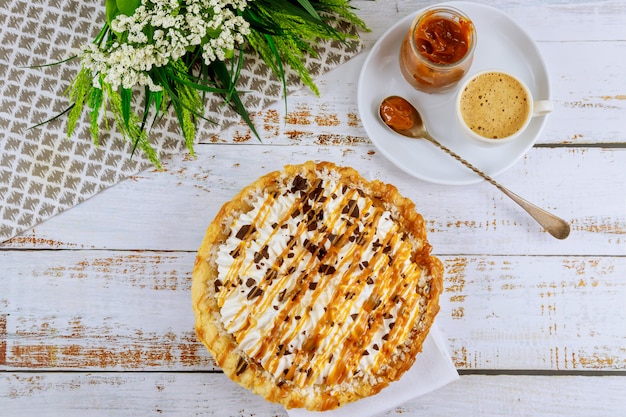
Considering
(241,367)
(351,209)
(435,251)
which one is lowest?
(241,367)

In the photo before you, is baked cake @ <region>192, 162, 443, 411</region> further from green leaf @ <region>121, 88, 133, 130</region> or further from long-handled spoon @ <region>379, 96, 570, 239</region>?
green leaf @ <region>121, 88, 133, 130</region>

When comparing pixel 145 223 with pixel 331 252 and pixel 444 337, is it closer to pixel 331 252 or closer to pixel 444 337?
pixel 331 252

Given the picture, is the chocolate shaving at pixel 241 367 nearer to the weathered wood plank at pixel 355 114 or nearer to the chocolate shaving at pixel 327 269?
the chocolate shaving at pixel 327 269

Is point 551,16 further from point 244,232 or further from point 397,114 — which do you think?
point 244,232

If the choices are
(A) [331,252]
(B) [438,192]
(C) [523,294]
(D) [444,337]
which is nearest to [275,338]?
(A) [331,252]

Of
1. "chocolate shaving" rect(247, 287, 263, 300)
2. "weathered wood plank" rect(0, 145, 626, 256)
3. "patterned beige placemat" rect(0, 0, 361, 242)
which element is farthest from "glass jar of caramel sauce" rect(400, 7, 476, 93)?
"chocolate shaving" rect(247, 287, 263, 300)

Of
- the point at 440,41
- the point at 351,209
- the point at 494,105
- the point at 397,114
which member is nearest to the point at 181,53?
the point at 351,209

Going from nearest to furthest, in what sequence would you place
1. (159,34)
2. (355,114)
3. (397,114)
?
(159,34), (397,114), (355,114)
